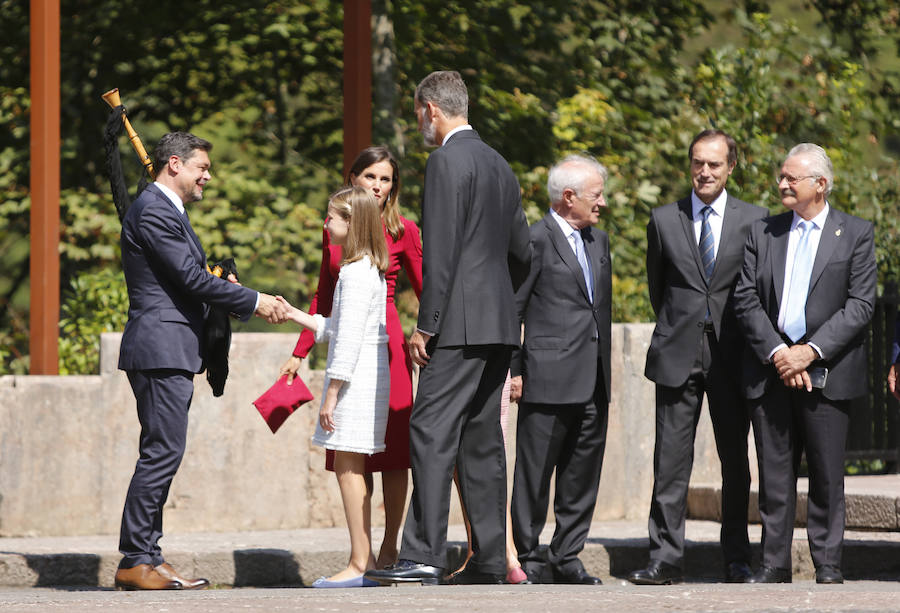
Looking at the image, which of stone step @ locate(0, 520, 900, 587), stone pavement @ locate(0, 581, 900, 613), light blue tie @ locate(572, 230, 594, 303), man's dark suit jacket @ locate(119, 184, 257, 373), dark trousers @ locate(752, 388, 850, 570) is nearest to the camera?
stone pavement @ locate(0, 581, 900, 613)

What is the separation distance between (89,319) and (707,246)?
13.0ft

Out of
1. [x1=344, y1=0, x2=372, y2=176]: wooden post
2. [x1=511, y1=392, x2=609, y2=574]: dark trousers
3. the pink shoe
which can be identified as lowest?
the pink shoe

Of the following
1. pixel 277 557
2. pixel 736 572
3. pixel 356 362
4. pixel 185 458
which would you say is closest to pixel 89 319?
pixel 185 458

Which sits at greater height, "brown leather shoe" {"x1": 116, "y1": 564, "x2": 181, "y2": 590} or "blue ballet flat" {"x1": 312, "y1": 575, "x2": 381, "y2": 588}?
"brown leather shoe" {"x1": 116, "y1": 564, "x2": 181, "y2": 590}

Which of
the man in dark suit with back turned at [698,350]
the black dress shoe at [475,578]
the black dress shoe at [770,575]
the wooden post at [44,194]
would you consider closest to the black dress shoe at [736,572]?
the man in dark suit with back turned at [698,350]

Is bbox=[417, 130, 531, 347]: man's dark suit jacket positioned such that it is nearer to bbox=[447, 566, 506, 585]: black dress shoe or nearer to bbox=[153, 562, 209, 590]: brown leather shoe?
bbox=[447, 566, 506, 585]: black dress shoe

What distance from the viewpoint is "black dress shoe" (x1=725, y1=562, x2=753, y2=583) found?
5.85 meters

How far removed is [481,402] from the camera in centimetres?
534

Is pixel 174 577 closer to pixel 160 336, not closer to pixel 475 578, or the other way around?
pixel 160 336

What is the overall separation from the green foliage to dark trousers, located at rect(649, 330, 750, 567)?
341cm

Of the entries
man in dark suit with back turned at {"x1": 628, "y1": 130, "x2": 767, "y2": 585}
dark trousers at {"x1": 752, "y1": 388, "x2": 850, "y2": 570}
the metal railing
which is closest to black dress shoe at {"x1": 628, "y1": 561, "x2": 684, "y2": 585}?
man in dark suit with back turned at {"x1": 628, "y1": 130, "x2": 767, "y2": 585}

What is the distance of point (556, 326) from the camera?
5.81 metres

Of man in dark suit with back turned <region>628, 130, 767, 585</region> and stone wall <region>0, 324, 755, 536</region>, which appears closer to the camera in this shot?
man in dark suit with back turned <region>628, 130, 767, 585</region>

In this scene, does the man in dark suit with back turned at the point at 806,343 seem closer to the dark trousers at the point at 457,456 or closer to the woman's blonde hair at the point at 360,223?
the dark trousers at the point at 457,456
